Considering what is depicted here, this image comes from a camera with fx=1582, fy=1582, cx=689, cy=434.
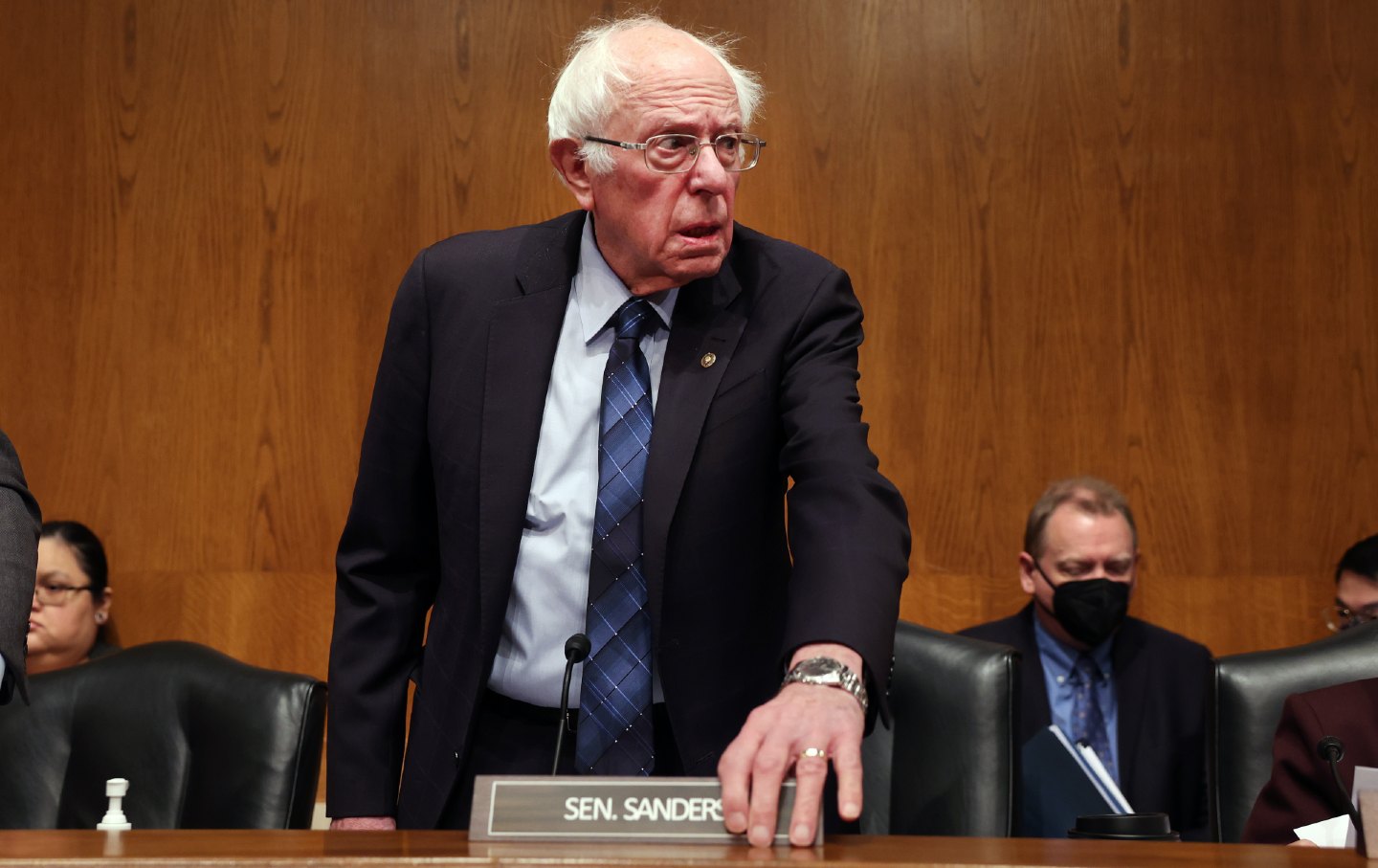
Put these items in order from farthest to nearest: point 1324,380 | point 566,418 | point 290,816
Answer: point 1324,380 < point 290,816 < point 566,418

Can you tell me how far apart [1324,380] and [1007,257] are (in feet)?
2.51

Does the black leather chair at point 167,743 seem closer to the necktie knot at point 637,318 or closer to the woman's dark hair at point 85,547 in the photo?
the necktie knot at point 637,318

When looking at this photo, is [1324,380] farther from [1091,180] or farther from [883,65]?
[883,65]

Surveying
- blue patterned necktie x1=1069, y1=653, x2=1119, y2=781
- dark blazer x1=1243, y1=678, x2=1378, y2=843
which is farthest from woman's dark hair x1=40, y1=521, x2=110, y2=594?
dark blazer x1=1243, y1=678, x2=1378, y2=843

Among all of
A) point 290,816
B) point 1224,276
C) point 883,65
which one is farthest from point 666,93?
point 1224,276

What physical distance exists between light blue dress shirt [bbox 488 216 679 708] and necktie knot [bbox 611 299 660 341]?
0.01 m

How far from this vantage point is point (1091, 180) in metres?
3.62

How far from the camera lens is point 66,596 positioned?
11.3ft

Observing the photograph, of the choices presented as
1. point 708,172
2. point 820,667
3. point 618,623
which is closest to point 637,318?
point 708,172

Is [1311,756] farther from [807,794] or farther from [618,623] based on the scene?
[807,794]

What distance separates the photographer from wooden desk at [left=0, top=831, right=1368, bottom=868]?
105 cm

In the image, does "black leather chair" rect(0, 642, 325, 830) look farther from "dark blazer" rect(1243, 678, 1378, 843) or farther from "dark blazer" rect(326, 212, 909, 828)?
"dark blazer" rect(1243, 678, 1378, 843)

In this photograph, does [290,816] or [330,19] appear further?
[330,19]

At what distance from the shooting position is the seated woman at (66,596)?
343cm
